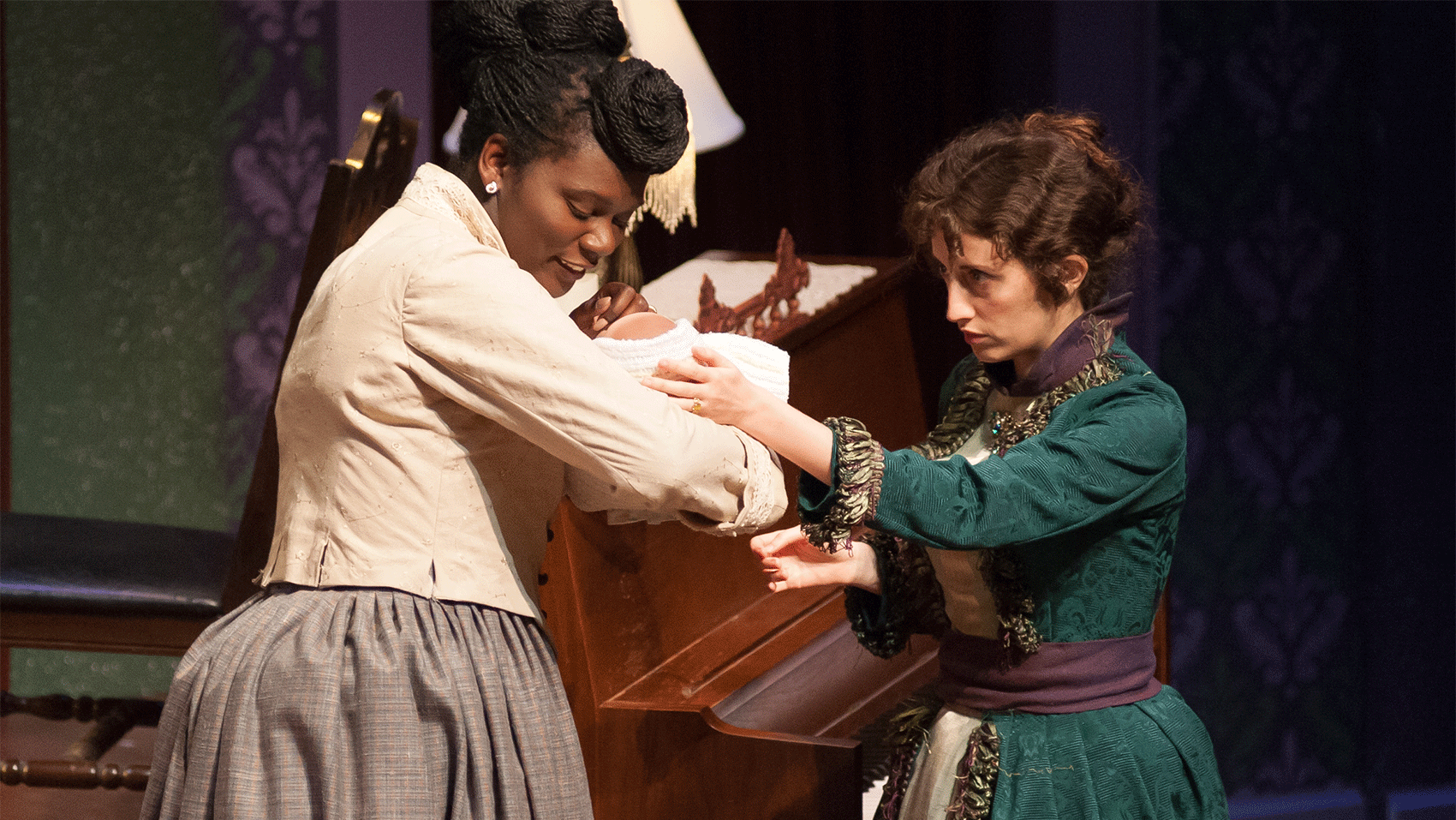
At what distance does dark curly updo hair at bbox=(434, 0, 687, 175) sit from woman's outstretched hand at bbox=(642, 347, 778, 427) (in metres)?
0.22

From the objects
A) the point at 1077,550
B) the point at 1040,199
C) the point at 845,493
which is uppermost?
the point at 1040,199

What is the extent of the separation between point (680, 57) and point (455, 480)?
1489mm

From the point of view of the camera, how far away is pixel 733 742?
1.65 metres

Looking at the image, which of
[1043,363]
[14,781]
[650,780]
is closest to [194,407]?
[14,781]

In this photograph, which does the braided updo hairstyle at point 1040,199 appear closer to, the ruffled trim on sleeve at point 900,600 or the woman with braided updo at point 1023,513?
the woman with braided updo at point 1023,513

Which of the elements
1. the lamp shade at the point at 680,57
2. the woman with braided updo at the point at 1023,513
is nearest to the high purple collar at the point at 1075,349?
the woman with braided updo at the point at 1023,513

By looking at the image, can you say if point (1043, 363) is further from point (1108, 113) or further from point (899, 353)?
point (1108, 113)

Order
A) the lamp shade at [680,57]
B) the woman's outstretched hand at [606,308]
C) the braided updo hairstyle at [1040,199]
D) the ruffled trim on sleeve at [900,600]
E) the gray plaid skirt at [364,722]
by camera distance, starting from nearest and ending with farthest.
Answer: the gray plaid skirt at [364,722]
the woman's outstretched hand at [606,308]
the braided updo hairstyle at [1040,199]
the ruffled trim on sleeve at [900,600]
the lamp shade at [680,57]

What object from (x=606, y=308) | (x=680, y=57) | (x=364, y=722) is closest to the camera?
(x=364, y=722)

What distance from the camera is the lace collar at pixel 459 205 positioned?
4.66 feet

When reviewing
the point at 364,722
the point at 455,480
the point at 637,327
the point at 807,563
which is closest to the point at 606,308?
the point at 637,327

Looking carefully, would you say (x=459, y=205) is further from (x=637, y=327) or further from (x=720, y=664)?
(x=720, y=664)

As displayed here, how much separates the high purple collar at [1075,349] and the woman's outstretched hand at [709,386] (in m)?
0.40

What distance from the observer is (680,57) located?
8.50 ft
